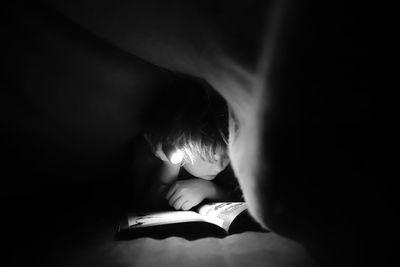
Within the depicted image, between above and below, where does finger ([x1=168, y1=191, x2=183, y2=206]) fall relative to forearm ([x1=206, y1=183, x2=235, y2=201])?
above

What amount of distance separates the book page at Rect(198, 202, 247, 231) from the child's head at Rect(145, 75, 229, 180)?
168 mm

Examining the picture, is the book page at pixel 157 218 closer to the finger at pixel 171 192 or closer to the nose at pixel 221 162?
the finger at pixel 171 192

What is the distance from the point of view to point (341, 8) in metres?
0.29

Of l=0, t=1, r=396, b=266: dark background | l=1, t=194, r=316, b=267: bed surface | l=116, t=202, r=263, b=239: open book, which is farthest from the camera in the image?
l=116, t=202, r=263, b=239: open book

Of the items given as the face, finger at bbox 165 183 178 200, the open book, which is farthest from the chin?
the open book

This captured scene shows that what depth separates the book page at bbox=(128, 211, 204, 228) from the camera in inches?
30.9

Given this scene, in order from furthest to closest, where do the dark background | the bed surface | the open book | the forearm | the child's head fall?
the forearm
the child's head
the open book
the bed surface
the dark background

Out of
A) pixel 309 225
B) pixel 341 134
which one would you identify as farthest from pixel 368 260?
pixel 341 134

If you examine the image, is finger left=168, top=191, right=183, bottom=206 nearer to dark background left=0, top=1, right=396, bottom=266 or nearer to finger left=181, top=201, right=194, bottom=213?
finger left=181, top=201, right=194, bottom=213

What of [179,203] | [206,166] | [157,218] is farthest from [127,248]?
[206,166]

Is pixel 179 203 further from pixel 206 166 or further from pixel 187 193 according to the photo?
pixel 206 166

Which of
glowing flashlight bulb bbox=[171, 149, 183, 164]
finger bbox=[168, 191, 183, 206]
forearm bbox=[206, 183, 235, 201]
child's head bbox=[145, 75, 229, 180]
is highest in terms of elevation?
child's head bbox=[145, 75, 229, 180]

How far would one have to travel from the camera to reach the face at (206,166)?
978 millimetres

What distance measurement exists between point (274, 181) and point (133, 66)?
2.21 feet
